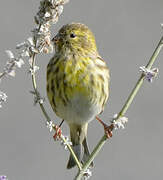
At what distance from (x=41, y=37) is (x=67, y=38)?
1603 millimetres

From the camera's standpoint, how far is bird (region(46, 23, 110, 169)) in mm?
2965

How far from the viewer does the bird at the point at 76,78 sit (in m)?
2.96

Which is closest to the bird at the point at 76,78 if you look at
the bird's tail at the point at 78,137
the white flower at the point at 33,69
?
the bird's tail at the point at 78,137

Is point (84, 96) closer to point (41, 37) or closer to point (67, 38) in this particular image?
point (67, 38)

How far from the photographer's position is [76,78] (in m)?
2.96

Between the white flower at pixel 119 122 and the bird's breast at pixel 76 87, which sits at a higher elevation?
the bird's breast at pixel 76 87

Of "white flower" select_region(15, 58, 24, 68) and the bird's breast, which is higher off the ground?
the bird's breast

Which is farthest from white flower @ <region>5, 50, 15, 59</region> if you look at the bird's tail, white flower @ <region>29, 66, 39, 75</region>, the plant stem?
the bird's tail

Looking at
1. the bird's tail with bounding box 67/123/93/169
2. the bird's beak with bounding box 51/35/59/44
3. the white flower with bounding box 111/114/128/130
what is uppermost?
the bird's beak with bounding box 51/35/59/44

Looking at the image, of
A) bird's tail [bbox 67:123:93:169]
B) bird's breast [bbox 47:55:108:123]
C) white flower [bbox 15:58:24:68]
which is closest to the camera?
white flower [bbox 15:58:24:68]

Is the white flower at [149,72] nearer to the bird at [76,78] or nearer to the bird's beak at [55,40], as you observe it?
the bird at [76,78]

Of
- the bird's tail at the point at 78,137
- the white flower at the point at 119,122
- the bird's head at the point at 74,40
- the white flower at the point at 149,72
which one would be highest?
the bird's head at the point at 74,40

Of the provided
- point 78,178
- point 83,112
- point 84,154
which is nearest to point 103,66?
point 83,112

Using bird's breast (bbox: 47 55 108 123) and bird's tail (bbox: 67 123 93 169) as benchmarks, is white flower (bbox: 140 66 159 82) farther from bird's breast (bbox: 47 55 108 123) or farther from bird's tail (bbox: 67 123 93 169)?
bird's tail (bbox: 67 123 93 169)
